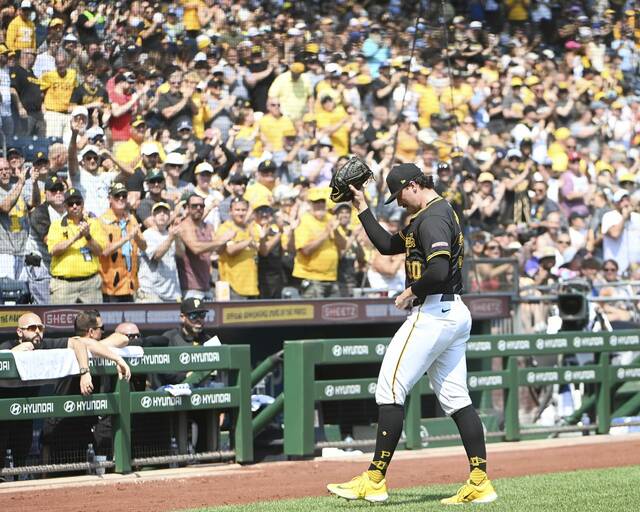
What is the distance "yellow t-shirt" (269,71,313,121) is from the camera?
13039mm

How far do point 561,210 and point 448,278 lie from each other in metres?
8.83

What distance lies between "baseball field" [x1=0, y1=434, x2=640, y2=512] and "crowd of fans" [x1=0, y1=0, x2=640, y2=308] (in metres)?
2.49

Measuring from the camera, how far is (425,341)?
20.2ft

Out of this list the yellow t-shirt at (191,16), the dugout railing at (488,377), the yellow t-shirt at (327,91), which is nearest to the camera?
the dugout railing at (488,377)

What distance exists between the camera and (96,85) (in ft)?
37.6

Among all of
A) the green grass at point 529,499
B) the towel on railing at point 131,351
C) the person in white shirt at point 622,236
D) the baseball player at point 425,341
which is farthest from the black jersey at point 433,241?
the person in white shirt at point 622,236

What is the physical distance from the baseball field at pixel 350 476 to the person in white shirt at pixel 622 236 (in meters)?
4.55

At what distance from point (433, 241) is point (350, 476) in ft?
8.81

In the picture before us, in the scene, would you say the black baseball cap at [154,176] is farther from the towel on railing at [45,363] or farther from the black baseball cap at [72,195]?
the towel on railing at [45,363]

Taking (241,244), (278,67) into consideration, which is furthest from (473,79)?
(241,244)

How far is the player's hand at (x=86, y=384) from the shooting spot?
7.96 metres

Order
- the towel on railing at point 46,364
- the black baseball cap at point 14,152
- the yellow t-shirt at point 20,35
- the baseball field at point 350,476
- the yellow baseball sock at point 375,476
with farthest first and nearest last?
1. the yellow t-shirt at point 20,35
2. the black baseball cap at point 14,152
3. the towel on railing at point 46,364
4. the baseball field at point 350,476
5. the yellow baseball sock at point 375,476

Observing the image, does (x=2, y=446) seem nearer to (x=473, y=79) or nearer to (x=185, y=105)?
(x=185, y=105)

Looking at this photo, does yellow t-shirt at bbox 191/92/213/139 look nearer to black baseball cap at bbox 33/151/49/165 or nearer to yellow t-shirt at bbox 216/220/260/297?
yellow t-shirt at bbox 216/220/260/297
